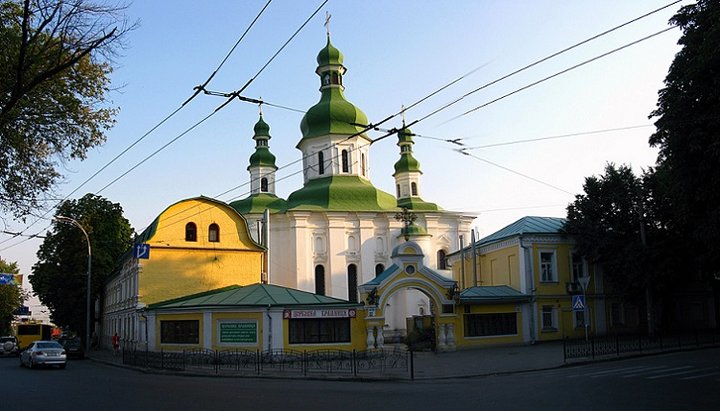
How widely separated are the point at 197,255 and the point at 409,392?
75.2 feet

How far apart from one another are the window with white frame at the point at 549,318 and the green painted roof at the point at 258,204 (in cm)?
2400

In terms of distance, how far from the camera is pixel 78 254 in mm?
45875

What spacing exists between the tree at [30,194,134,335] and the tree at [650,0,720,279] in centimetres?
3575

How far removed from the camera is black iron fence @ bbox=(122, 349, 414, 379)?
73.0 feet

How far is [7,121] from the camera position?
50.5 ft

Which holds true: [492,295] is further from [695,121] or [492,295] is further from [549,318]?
[695,121]

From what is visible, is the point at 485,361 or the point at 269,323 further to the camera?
the point at 269,323

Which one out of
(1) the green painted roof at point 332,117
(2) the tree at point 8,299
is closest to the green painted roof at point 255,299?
(1) the green painted roof at point 332,117

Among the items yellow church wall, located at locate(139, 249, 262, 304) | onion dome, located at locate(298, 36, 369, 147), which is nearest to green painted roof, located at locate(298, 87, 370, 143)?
onion dome, located at locate(298, 36, 369, 147)

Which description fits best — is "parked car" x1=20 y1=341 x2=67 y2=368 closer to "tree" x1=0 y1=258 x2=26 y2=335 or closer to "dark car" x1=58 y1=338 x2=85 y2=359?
"dark car" x1=58 y1=338 x2=85 y2=359

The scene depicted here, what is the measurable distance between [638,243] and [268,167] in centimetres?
3354

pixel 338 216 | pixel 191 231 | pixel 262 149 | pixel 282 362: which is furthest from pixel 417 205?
pixel 282 362

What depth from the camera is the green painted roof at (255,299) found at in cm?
2934

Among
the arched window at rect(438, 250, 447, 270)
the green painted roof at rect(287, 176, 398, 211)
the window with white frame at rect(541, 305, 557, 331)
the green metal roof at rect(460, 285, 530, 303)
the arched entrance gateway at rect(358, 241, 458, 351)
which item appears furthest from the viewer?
the arched window at rect(438, 250, 447, 270)
